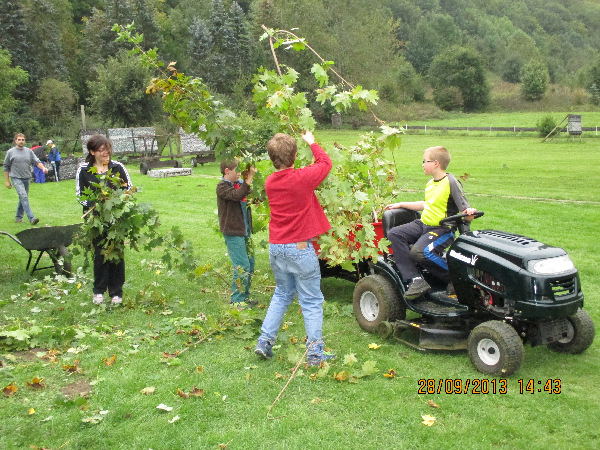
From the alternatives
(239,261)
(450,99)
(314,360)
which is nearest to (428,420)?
(314,360)

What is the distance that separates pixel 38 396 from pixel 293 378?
2014 millimetres

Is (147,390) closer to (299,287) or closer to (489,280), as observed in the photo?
(299,287)

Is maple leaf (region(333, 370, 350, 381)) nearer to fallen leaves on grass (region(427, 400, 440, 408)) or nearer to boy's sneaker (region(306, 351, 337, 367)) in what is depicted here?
boy's sneaker (region(306, 351, 337, 367))

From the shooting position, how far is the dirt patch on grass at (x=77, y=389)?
15.6 ft

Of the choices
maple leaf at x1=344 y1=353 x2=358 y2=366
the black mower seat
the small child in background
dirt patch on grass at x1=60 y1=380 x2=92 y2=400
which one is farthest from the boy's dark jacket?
dirt patch on grass at x1=60 y1=380 x2=92 y2=400

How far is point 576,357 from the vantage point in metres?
5.38

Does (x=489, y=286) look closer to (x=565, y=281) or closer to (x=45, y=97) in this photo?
(x=565, y=281)

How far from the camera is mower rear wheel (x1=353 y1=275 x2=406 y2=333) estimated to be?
234 inches

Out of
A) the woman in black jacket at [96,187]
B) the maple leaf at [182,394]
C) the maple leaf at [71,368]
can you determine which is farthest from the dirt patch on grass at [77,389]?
the woman in black jacket at [96,187]

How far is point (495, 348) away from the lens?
493 centimetres

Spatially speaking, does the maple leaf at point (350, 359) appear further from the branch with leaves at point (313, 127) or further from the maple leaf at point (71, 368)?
the maple leaf at point (71, 368)

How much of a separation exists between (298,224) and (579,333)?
8.68 feet

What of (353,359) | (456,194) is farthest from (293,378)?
(456,194)

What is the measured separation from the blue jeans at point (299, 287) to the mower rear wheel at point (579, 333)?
2.22 m
